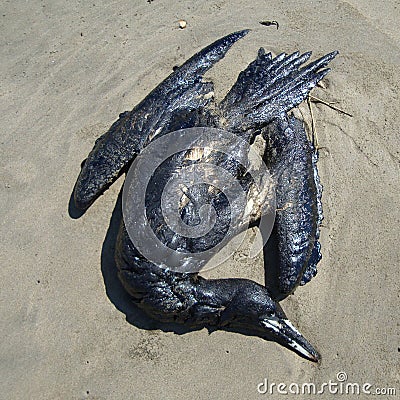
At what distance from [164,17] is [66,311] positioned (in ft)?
10.2

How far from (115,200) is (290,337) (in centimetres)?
188

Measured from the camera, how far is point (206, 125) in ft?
15.7

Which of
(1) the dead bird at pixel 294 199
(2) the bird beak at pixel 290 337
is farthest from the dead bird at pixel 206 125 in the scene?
(1) the dead bird at pixel 294 199

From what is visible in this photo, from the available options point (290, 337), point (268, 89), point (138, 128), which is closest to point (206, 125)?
point (138, 128)

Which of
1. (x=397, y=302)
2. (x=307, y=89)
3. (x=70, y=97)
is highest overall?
(x=307, y=89)

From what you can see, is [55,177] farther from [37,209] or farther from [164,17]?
[164,17]

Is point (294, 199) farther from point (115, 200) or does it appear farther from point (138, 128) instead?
point (115, 200)

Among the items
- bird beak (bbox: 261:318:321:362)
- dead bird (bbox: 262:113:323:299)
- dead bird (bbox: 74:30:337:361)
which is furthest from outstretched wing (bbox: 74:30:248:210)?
bird beak (bbox: 261:318:321:362)

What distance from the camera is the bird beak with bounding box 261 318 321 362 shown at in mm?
4477

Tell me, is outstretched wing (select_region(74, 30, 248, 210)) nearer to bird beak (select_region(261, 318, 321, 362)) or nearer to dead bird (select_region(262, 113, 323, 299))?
dead bird (select_region(262, 113, 323, 299))

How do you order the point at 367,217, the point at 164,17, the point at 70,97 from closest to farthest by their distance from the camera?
1. the point at 367,217
2. the point at 70,97
3. the point at 164,17

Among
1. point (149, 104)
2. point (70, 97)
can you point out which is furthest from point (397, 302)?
point (70, 97)

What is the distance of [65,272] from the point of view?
4.77m

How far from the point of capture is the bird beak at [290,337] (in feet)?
14.7
